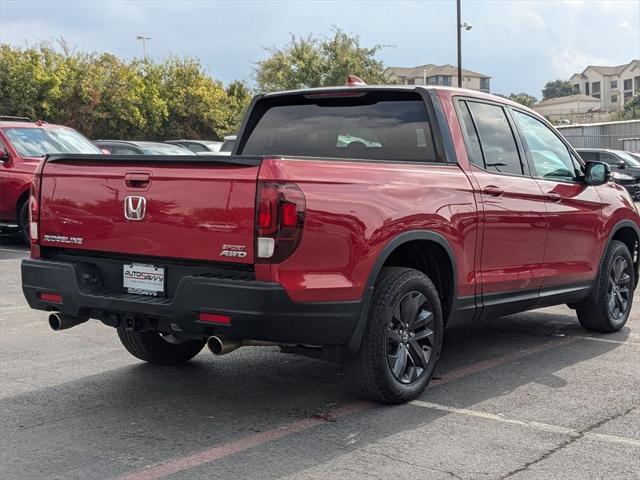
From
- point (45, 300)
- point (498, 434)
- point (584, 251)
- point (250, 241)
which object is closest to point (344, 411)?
point (498, 434)

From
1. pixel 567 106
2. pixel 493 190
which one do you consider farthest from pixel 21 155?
pixel 567 106

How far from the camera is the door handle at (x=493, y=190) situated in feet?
18.2

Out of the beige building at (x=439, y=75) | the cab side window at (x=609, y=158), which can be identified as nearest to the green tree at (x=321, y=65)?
the cab side window at (x=609, y=158)

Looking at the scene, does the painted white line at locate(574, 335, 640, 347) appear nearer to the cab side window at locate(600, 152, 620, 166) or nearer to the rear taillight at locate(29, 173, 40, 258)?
the rear taillight at locate(29, 173, 40, 258)

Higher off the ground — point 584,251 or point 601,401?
point 584,251

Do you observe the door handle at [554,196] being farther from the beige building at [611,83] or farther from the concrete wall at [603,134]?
the beige building at [611,83]

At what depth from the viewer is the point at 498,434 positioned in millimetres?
4438

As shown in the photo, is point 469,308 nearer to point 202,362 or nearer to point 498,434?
point 498,434

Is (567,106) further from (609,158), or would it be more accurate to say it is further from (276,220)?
(276,220)

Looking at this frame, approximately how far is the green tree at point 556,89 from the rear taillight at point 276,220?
176329mm

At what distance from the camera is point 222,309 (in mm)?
4234

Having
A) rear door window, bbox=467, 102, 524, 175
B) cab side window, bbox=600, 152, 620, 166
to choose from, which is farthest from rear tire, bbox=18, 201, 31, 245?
cab side window, bbox=600, 152, 620, 166

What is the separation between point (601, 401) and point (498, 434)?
996 mm

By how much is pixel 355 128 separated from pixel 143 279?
6.25 feet
